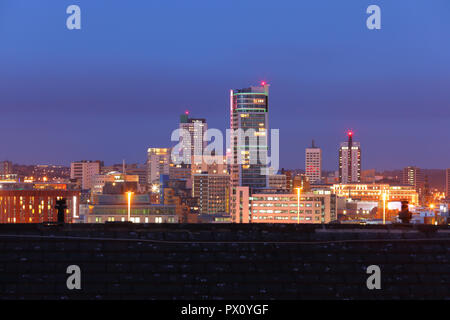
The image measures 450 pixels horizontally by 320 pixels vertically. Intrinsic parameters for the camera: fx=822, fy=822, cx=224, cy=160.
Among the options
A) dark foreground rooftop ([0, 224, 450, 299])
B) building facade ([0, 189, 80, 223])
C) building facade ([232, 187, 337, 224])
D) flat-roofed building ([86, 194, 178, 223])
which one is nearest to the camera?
dark foreground rooftop ([0, 224, 450, 299])

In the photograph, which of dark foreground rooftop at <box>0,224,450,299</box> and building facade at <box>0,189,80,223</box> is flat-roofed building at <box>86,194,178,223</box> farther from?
dark foreground rooftop at <box>0,224,450,299</box>

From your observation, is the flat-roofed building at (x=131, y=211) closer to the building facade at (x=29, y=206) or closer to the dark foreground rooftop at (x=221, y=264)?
the building facade at (x=29, y=206)

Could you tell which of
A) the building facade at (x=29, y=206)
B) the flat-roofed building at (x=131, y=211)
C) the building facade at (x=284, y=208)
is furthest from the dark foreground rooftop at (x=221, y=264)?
the building facade at (x=29, y=206)

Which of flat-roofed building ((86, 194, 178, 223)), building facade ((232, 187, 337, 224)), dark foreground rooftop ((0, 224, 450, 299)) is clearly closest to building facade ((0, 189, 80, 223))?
flat-roofed building ((86, 194, 178, 223))

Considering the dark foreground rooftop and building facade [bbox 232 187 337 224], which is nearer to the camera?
the dark foreground rooftop

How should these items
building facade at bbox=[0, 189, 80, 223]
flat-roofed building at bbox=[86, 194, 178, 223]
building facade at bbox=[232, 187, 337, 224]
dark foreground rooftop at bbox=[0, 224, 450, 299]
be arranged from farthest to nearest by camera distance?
building facade at bbox=[0, 189, 80, 223]
building facade at bbox=[232, 187, 337, 224]
flat-roofed building at bbox=[86, 194, 178, 223]
dark foreground rooftop at bbox=[0, 224, 450, 299]

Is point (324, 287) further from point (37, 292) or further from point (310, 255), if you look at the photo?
point (37, 292)

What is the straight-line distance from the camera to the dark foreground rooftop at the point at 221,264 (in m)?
23.0

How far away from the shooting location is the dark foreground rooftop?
75.6 ft

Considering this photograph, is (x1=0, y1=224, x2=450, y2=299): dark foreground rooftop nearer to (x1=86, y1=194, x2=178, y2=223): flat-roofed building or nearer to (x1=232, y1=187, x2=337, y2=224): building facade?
(x1=86, y1=194, x2=178, y2=223): flat-roofed building

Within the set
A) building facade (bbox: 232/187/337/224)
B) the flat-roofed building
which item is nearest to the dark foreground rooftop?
the flat-roofed building

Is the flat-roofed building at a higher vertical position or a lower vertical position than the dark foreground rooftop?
lower

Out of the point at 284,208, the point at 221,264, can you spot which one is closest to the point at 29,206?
the point at 284,208
